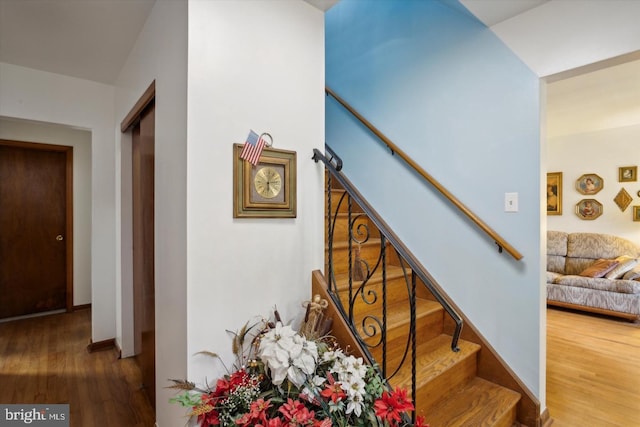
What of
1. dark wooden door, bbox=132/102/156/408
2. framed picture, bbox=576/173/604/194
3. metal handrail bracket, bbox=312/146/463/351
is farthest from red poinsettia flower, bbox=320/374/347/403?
framed picture, bbox=576/173/604/194

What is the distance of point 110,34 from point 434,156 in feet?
8.31

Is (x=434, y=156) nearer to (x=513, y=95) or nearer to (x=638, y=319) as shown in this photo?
(x=513, y=95)

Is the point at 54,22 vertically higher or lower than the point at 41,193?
higher

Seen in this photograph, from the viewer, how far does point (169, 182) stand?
159 centimetres

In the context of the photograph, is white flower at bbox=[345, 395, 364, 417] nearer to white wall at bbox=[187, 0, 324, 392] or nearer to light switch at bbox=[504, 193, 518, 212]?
white wall at bbox=[187, 0, 324, 392]

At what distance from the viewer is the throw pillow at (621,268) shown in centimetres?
416

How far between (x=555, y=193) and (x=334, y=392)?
20.1ft

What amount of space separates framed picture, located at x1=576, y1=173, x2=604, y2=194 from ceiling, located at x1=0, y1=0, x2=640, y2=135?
70.4 inches

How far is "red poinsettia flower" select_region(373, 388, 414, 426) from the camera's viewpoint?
1173 millimetres

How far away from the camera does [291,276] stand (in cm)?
169

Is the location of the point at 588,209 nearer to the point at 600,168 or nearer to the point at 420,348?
the point at 600,168

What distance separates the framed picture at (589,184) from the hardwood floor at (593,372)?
2.21 meters

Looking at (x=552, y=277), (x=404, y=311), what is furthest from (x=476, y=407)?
(x=552, y=277)

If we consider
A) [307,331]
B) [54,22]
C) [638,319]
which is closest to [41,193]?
[54,22]
